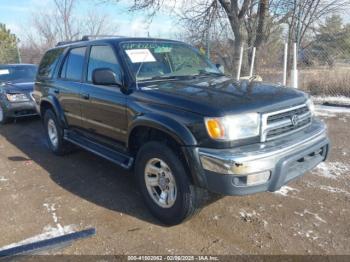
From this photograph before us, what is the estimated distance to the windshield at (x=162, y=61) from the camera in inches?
148

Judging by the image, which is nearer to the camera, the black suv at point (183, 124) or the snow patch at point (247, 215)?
the black suv at point (183, 124)

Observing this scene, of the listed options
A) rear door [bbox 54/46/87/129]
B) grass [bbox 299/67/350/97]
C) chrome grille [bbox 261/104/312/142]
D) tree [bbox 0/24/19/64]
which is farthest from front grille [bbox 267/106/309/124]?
tree [bbox 0/24/19/64]

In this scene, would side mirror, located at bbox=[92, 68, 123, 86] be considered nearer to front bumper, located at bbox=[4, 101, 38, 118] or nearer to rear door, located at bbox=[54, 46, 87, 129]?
rear door, located at bbox=[54, 46, 87, 129]

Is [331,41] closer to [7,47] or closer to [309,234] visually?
[309,234]

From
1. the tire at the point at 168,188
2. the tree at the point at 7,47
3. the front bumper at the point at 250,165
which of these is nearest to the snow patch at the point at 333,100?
the front bumper at the point at 250,165

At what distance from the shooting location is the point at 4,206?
3.87m

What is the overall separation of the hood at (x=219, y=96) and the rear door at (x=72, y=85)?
4.94 ft

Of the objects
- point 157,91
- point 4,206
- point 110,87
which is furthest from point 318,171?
point 4,206

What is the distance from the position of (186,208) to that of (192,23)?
12.2 metres

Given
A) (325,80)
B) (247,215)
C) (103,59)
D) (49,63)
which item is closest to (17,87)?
(49,63)

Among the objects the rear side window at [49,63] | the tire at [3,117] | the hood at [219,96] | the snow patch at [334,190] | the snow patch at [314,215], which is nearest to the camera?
the hood at [219,96]

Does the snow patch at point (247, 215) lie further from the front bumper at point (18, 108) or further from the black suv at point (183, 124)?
the front bumper at point (18, 108)

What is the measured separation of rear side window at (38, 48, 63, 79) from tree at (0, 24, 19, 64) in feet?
53.7

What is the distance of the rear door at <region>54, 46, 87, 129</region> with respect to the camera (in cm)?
461
